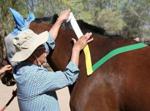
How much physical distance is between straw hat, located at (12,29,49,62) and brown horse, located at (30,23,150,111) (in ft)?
1.69

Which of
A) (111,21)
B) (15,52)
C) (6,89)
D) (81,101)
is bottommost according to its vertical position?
(111,21)

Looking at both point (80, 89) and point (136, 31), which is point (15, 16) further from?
point (136, 31)

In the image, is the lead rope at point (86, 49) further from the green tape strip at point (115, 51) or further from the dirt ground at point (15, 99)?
the dirt ground at point (15, 99)

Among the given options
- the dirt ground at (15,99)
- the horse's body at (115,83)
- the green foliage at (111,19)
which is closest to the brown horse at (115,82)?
the horse's body at (115,83)

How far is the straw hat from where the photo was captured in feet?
9.80

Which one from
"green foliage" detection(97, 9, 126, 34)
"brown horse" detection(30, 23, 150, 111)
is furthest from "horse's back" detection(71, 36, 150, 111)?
"green foliage" detection(97, 9, 126, 34)

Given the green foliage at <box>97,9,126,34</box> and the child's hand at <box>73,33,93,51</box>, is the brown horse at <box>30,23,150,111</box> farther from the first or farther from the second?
the green foliage at <box>97,9,126,34</box>

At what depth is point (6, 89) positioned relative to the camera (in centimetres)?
1070

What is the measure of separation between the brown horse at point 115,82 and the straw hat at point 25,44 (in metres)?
0.52

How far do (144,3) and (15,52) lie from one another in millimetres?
45163

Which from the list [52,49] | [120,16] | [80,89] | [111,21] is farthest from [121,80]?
[120,16]

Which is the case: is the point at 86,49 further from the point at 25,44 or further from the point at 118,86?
the point at 25,44

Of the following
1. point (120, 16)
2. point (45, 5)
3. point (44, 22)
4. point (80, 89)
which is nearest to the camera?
point (80, 89)

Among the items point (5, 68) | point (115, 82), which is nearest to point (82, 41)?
point (115, 82)
